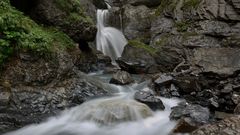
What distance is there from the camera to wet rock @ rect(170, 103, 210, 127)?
25.3ft

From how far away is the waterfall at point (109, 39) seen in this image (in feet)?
54.7

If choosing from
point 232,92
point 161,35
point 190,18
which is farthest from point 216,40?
point 232,92

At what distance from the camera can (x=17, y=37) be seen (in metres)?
8.89

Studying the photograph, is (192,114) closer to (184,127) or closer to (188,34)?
(184,127)

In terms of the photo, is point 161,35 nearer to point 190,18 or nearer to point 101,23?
point 190,18

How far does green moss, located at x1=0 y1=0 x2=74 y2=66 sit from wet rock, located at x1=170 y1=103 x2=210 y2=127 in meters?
4.07

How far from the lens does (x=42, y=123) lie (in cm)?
800

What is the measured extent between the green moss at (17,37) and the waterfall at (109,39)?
6960 mm

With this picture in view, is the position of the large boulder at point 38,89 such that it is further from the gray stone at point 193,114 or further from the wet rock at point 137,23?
the wet rock at point 137,23

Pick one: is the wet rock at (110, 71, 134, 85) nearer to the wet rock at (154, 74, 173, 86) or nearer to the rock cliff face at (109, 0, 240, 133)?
the wet rock at (154, 74, 173, 86)

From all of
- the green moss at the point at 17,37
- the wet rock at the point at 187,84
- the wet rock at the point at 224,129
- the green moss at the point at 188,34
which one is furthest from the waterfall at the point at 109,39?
the wet rock at the point at 224,129

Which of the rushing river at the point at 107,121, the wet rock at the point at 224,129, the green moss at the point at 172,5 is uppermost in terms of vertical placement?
the green moss at the point at 172,5

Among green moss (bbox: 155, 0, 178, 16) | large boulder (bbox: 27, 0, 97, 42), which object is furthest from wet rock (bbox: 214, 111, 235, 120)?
green moss (bbox: 155, 0, 178, 16)

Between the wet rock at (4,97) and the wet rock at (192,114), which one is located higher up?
the wet rock at (4,97)
